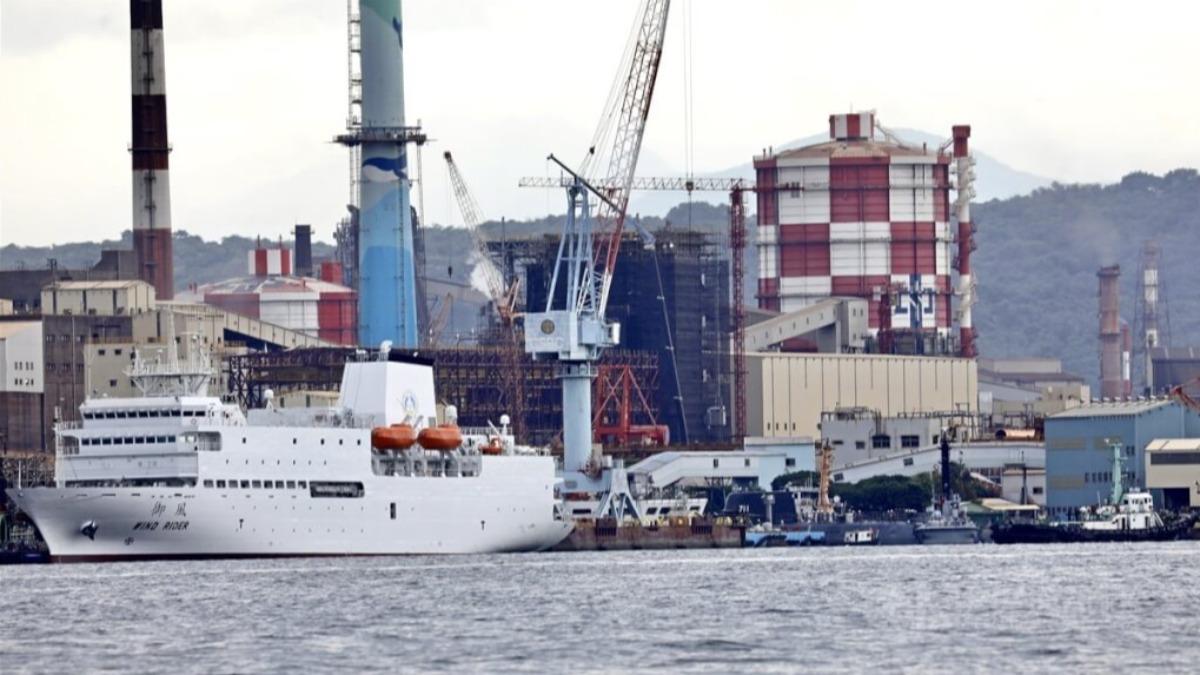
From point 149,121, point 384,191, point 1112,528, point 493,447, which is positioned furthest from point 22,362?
point 1112,528

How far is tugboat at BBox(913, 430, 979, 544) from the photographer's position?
12356 cm

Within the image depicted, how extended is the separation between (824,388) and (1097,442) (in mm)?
33160

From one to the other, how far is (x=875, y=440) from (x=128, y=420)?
56.6 metres

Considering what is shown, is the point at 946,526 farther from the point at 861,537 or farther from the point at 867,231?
the point at 867,231

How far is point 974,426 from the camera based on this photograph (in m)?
157

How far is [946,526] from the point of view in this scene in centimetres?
12438

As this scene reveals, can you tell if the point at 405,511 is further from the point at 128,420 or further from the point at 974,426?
the point at 974,426

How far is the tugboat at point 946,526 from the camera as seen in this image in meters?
124

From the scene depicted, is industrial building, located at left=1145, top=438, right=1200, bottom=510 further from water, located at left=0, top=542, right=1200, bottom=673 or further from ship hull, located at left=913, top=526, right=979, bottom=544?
water, located at left=0, top=542, right=1200, bottom=673

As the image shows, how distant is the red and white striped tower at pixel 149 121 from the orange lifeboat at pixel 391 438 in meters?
42.1

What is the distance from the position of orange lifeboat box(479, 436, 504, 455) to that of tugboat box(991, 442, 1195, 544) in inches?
818

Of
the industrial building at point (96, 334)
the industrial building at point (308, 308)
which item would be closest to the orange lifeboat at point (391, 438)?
the industrial building at point (96, 334)

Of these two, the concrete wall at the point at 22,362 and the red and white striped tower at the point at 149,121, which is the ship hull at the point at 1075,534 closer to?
the red and white striped tower at the point at 149,121

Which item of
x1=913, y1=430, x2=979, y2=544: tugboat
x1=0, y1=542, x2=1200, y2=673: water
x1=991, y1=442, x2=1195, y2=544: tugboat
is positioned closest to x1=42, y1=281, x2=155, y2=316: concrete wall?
x1=913, y1=430, x2=979, y2=544: tugboat
